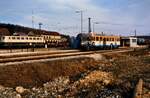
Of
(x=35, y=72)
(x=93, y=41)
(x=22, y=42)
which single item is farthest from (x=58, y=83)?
(x=22, y=42)

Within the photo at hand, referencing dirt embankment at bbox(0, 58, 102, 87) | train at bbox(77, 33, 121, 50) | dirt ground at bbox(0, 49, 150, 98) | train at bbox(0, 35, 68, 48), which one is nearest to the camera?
dirt ground at bbox(0, 49, 150, 98)

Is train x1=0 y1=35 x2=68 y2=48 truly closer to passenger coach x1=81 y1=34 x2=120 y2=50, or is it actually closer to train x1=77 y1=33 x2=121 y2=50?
train x1=77 y1=33 x2=121 y2=50

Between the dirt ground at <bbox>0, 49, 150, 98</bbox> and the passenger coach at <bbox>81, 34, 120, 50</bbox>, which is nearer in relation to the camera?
the dirt ground at <bbox>0, 49, 150, 98</bbox>

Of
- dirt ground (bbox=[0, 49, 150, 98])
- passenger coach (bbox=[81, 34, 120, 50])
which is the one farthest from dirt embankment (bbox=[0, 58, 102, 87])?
passenger coach (bbox=[81, 34, 120, 50])

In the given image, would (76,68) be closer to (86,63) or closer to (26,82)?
(86,63)

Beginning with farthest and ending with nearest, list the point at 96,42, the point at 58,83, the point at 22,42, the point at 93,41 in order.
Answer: the point at 22,42 < the point at 96,42 < the point at 93,41 < the point at 58,83

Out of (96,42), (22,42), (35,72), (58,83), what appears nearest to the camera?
(58,83)

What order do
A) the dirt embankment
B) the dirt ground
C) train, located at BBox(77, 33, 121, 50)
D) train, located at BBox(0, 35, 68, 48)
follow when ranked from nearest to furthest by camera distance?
the dirt ground
the dirt embankment
train, located at BBox(77, 33, 121, 50)
train, located at BBox(0, 35, 68, 48)

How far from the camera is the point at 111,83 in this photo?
77.3 ft

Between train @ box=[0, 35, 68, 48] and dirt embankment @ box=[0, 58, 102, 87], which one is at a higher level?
train @ box=[0, 35, 68, 48]

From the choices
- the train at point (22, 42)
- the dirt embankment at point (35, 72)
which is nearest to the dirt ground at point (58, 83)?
the dirt embankment at point (35, 72)

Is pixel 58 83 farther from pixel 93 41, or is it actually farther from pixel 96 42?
pixel 96 42

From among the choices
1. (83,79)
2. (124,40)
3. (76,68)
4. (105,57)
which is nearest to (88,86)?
(83,79)

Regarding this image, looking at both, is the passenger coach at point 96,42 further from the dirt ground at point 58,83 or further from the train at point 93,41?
the dirt ground at point 58,83
